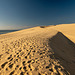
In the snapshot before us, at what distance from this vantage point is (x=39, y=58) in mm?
3873

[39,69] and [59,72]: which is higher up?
[39,69]

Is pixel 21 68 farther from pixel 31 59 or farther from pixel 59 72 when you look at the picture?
pixel 59 72

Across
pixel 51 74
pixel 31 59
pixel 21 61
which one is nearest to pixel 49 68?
pixel 51 74

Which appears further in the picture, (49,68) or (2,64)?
(2,64)

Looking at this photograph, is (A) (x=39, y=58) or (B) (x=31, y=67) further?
(A) (x=39, y=58)

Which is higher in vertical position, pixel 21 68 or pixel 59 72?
pixel 21 68

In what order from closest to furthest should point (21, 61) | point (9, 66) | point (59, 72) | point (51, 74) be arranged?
1. point (51, 74)
2. point (59, 72)
3. point (9, 66)
4. point (21, 61)

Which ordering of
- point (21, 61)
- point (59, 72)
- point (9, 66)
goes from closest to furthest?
1. point (59, 72)
2. point (9, 66)
3. point (21, 61)

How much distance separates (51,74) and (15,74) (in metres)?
1.62

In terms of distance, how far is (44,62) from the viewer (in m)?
3.55

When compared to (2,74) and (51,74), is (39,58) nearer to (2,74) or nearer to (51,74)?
(51,74)

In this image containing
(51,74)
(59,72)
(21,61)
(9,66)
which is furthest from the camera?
(21,61)

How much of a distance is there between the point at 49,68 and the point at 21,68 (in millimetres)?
1401

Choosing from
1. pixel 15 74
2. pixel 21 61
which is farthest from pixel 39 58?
pixel 15 74
